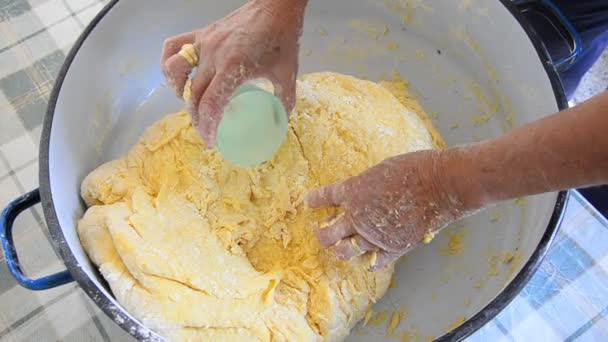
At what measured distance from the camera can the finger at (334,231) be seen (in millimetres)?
896

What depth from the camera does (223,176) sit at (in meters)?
1.10

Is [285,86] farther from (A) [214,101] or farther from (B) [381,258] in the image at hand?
(B) [381,258]

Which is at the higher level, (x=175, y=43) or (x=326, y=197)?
(x=175, y=43)

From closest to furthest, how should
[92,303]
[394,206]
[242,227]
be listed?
[394,206], [242,227], [92,303]

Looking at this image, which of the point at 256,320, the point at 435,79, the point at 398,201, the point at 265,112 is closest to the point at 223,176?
the point at 265,112

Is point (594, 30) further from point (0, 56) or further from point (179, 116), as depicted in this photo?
point (0, 56)

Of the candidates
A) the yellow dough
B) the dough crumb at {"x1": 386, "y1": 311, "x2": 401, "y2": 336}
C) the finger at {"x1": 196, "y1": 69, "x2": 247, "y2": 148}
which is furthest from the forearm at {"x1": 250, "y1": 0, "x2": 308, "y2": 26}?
the dough crumb at {"x1": 386, "y1": 311, "x2": 401, "y2": 336}

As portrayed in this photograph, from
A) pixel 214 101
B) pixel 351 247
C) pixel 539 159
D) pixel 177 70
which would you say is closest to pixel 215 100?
pixel 214 101

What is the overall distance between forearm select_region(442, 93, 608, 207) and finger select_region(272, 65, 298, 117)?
0.37 m

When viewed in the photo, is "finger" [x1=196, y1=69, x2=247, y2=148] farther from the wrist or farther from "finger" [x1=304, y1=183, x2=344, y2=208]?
the wrist

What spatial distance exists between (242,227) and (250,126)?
0.22m

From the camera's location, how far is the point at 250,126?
986 millimetres

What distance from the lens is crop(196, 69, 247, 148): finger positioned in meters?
0.88

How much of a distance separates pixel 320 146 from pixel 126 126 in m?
0.52
